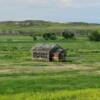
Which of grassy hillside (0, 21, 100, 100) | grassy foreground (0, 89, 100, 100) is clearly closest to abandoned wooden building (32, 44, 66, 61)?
grassy hillside (0, 21, 100, 100)

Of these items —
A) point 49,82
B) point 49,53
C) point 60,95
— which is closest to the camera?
point 60,95

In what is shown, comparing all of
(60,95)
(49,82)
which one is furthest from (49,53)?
(60,95)

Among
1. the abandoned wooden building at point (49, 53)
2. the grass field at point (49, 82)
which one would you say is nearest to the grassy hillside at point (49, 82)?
the grass field at point (49, 82)

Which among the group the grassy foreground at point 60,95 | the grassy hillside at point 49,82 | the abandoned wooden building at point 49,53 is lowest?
the abandoned wooden building at point 49,53

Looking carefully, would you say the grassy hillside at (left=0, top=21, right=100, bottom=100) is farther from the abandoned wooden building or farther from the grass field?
the abandoned wooden building

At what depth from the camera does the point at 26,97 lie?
100ft

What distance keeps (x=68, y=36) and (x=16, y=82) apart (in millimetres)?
90984

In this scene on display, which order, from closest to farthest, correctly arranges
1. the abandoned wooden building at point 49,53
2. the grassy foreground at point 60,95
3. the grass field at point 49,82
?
the grassy foreground at point 60,95
the grass field at point 49,82
the abandoned wooden building at point 49,53

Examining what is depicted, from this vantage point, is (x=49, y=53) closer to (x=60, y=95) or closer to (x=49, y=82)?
(x=49, y=82)

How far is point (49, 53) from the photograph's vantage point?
63500mm

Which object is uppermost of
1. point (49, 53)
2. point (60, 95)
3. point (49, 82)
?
point (60, 95)

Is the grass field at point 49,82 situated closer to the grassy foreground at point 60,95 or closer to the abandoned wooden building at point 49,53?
the grassy foreground at point 60,95

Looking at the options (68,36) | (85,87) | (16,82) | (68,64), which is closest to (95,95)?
(85,87)

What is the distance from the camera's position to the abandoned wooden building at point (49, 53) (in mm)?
62406
